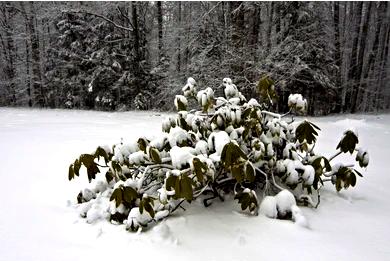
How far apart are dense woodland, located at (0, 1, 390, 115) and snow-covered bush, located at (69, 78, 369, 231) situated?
16.5 feet

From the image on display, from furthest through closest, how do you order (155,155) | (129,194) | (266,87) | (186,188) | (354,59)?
(354,59)
(266,87)
(155,155)
(129,194)
(186,188)

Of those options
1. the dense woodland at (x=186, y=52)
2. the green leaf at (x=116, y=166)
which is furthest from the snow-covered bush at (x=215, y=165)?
the dense woodland at (x=186, y=52)

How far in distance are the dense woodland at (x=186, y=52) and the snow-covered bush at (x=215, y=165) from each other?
5.04 metres

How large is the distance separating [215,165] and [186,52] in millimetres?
11794

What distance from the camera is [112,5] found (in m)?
14.1

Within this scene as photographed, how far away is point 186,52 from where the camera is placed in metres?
13.4

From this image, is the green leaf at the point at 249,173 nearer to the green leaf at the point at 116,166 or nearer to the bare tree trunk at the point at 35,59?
the green leaf at the point at 116,166

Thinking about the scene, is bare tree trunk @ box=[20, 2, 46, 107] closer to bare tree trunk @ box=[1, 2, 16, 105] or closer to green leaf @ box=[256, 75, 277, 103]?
bare tree trunk @ box=[1, 2, 16, 105]

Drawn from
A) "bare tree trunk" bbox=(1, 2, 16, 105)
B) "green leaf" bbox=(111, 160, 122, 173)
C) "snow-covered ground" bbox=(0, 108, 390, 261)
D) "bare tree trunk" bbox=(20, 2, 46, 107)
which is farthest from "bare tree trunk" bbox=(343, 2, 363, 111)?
"bare tree trunk" bbox=(1, 2, 16, 105)

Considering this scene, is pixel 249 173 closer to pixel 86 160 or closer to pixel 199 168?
pixel 199 168

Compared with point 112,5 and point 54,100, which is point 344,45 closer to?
point 112,5

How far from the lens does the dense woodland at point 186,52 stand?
10.5 meters

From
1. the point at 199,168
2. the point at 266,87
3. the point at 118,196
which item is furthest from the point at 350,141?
the point at 118,196

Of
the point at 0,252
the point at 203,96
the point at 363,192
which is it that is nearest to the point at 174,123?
the point at 203,96
